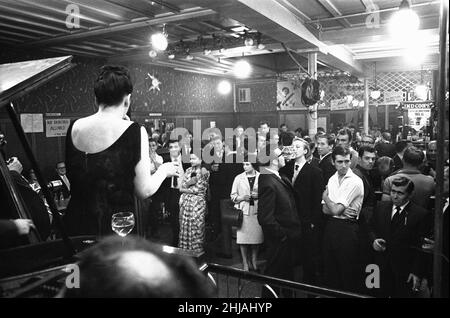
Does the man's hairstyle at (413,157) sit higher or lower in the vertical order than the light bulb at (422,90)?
lower

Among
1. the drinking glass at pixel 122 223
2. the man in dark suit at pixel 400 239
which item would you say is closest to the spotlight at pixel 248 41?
the man in dark suit at pixel 400 239

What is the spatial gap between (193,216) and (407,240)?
2.79 m

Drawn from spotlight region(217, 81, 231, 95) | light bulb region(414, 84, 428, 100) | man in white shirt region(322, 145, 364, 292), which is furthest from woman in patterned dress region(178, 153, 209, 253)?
spotlight region(217, 81, 231, 95)

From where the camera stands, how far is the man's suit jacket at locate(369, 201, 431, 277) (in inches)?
122

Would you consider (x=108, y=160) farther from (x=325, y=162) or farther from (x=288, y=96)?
(x=288, y=96)

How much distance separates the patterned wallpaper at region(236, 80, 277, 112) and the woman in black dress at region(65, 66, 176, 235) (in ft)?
45.5

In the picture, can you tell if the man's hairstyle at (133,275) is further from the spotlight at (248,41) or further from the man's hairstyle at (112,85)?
the spotlight at (248,41)

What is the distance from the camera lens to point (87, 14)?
6230 mm

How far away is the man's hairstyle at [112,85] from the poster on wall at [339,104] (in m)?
13.1

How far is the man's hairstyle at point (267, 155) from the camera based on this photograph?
4.22 m

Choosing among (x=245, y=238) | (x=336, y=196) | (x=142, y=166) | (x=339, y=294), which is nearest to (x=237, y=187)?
(x=245, y=238)

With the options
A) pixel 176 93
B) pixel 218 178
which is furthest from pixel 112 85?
pixel 176 93
